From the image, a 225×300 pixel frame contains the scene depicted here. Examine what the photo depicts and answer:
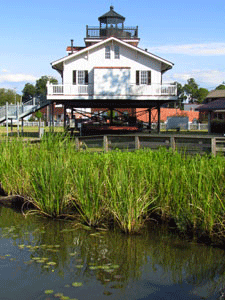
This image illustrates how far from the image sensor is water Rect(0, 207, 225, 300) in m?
5.35

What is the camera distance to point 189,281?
18.6 feet

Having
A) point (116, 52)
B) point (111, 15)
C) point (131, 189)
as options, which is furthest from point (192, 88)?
point (131, 189)

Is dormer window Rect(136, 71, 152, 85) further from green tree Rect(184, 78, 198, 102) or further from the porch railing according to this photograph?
green tree Rect(184, 78, 198, 102)

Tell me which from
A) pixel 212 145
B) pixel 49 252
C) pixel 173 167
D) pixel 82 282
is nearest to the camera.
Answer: pixel 82 282

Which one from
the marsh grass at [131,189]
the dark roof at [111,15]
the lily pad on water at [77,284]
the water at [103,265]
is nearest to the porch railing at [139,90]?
the dark roof at [111,15]

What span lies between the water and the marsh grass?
0.38 m

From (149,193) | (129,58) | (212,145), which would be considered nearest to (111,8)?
(129,58)

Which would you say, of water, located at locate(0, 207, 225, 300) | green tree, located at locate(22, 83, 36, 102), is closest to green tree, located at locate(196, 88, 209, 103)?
green tree, located at locate(22, 83, 36, 102)

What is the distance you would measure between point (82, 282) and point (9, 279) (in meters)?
0.98

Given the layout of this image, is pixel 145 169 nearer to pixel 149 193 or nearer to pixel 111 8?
pixel 149 193

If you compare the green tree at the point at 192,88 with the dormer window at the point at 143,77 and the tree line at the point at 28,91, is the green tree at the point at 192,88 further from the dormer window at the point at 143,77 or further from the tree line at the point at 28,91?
the dormer window at the point at 143,77

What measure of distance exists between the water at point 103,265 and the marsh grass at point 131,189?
379 millimetres

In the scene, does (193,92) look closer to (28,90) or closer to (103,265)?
(28,90)

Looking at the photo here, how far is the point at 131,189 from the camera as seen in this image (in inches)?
292
